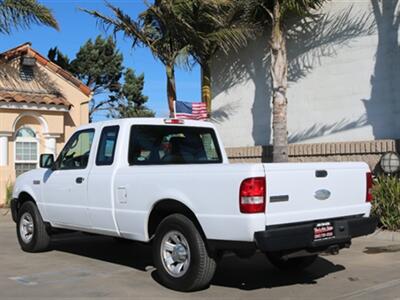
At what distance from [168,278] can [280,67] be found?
7.12 meters

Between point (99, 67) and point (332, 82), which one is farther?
point (99, 67)

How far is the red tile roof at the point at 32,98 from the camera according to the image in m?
17.8

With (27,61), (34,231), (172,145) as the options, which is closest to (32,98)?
(27,61)

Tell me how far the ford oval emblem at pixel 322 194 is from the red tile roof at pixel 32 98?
13.4 m

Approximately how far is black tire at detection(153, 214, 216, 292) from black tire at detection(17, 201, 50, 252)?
315 cm

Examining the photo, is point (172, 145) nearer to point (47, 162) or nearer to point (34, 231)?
point (47, 162)

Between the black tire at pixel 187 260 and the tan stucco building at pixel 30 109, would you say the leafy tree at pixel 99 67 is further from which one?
the black tire at pixel 187 260

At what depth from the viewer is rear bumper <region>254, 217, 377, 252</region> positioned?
603 centimetres

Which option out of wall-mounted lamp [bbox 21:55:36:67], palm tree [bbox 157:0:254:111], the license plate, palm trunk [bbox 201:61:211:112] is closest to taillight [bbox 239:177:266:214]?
the license plate

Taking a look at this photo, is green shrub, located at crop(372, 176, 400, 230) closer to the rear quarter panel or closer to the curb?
A: the curb

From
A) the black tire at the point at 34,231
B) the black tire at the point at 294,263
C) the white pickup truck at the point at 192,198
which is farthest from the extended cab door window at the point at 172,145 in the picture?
the black tire at the point at 34,231

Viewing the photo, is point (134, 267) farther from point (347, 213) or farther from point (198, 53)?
point (198, 53)

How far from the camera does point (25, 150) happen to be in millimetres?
18766

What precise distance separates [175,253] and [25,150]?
42.7 ft
